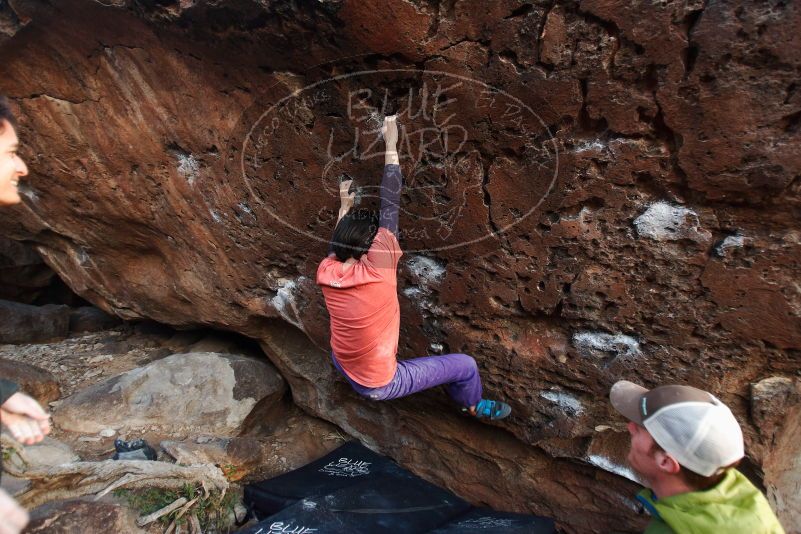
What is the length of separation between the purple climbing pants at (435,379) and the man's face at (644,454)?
1.03 m

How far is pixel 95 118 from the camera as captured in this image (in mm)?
2990

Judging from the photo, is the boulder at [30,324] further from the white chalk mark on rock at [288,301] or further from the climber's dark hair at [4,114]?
the climber's dark hair at [4,114]

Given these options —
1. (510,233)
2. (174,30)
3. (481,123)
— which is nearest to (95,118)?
(174,30)

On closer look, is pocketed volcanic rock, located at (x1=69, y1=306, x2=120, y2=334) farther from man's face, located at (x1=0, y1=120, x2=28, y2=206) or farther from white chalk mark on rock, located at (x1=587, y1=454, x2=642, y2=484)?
white chalk mark on rock, located at (x1=587, y1=454, x2=642, y2=484)

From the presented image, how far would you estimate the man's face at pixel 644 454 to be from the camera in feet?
4.64

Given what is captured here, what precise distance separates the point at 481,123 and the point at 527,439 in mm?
1661

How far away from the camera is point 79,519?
215 centimetres

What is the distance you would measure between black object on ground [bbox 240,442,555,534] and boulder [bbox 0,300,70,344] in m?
3.18

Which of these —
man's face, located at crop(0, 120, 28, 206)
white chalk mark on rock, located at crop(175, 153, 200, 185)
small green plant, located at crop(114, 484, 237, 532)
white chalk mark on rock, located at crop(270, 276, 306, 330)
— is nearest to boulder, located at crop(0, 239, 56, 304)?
white chalk mark on rock, located at crop(175, 153, 200, 185)

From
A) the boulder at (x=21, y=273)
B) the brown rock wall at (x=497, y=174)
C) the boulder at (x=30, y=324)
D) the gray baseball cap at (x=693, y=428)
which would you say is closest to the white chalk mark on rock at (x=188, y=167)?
the brown rock wall at (x=497, y=174)

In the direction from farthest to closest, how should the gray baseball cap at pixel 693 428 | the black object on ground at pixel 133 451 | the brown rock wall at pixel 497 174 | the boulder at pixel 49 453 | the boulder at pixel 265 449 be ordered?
the boulder at pixel 265 449
the black object on ground at pixel 133 451
the boulder at pixel 49 453
the brown rock wall at pixel 497 174
the gray baseball cap at pixel 693 428

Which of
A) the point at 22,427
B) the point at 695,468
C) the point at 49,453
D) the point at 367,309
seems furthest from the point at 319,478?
the point at 695,468

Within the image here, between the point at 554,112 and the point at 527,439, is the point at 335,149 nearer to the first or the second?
the point at 554,112

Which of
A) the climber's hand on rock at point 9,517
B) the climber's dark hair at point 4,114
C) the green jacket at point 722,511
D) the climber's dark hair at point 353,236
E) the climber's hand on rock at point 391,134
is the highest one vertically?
the climber's hand on rock at point 391,134
